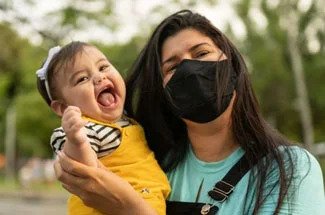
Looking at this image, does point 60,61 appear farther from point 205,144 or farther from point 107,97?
point 205,144

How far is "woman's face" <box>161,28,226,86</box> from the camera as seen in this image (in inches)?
85.4

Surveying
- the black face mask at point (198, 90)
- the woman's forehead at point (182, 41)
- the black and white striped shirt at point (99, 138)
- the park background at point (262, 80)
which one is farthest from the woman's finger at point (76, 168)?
the park background at point (262, 80)

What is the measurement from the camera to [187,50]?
217 cm

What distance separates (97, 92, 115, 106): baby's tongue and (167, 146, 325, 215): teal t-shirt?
33cm

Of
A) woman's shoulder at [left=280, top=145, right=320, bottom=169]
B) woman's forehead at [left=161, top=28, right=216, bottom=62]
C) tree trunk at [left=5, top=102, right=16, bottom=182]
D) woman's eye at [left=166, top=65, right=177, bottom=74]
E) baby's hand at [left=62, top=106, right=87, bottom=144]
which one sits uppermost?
woman's forehead at [left=161, top=28, right=216, bottom=62]

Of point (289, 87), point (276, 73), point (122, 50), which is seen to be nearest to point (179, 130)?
point (122, 50)

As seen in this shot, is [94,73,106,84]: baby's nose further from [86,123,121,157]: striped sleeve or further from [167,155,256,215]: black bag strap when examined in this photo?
[167,155,256,215]: black bag strap

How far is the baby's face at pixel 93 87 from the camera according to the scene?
223cm

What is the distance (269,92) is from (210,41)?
2979 cm

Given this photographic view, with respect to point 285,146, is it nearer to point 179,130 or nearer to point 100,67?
point 179,130

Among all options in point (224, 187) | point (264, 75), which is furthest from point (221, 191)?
point (264, 75)

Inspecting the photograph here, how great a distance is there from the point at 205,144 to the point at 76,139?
48cm

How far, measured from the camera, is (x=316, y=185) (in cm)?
193

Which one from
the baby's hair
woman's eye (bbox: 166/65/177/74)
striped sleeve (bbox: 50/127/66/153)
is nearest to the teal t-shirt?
woman's eye (bbox: 166/65/177/74)
